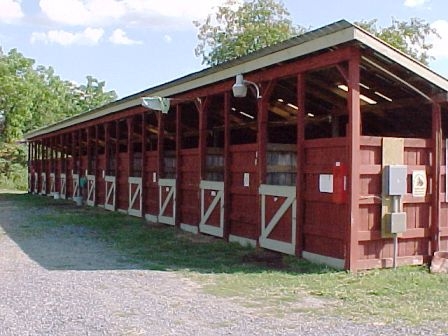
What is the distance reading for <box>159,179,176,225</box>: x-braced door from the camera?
13312mm

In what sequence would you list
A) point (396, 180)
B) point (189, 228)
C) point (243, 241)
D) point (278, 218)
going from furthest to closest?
point (189, 228) → point (243, 241) → point (278, 218) → point (396, 180)

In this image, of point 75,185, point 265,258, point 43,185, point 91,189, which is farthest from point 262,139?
point 43,185

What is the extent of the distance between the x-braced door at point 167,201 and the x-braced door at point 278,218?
12.9 ft

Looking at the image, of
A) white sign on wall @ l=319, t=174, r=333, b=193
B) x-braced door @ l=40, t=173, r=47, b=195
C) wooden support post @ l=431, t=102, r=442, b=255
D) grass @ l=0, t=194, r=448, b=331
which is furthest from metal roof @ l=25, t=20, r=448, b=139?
x-braced door @ l=40, t=173, r=47, b=195

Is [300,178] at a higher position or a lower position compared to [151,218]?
higher

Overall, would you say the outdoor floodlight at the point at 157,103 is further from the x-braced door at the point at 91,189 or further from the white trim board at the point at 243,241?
the x-braced door at the point at 91,189

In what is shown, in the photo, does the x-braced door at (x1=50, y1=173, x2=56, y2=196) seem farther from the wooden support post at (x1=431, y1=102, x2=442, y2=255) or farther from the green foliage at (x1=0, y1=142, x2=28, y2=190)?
the wooden support post at (x1=431, y1=102, x2=442, y2=255)

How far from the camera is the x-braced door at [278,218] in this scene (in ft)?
29.3

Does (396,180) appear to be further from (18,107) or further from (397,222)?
(18,107)

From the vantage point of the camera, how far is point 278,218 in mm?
9234

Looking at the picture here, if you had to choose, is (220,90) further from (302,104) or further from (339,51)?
(339,51)

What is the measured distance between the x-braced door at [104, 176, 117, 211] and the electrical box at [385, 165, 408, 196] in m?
11.0

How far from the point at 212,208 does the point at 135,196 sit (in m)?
4.87

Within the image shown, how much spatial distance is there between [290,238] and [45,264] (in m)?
3.40
